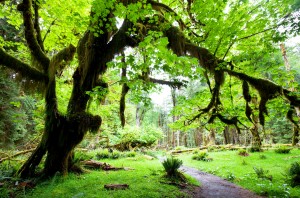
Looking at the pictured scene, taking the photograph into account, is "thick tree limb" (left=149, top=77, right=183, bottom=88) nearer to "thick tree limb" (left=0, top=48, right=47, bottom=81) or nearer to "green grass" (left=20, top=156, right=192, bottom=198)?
"green grass" (left=20, top=156, right=192, bottom=198)

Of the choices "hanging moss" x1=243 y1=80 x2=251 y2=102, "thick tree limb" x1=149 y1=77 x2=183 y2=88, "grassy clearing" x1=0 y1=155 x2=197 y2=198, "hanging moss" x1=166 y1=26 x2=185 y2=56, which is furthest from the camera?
"thick tree limb" x1=149 y1=77 x2=183 y2=88

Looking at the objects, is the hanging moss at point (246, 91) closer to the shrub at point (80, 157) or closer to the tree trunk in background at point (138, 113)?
the shrub at point (80, 157)

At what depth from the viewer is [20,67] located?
5.89 meters

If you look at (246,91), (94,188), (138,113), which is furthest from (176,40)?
(138,113)

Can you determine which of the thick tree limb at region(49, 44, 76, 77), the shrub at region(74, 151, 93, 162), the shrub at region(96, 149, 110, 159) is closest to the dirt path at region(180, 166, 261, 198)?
the shrub at region(74, 151, 93, 162)

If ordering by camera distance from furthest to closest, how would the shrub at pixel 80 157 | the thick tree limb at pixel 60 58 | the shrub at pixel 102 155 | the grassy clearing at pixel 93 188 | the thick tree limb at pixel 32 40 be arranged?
1. the shrub at pixel 102 155
2. the shrub at pixel 80 157
3. the thick tree limb at pixel 60 58
4. the thick tree limb at pixel 32 40
5. the grassy clearing at pixel 93 188

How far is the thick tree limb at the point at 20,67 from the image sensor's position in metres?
5.75

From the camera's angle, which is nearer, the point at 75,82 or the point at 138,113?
the point at 75,82

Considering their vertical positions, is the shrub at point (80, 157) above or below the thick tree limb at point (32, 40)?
below

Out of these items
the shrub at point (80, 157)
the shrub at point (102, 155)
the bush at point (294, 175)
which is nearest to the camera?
the bush at point (294, 175)

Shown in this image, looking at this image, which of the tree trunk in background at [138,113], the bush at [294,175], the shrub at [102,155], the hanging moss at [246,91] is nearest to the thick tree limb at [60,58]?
the hanging moss at [246,91]

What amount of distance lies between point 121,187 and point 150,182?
1.26 meters

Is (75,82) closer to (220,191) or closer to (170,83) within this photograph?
(170,83)

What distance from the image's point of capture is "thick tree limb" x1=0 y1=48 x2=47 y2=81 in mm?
5750
